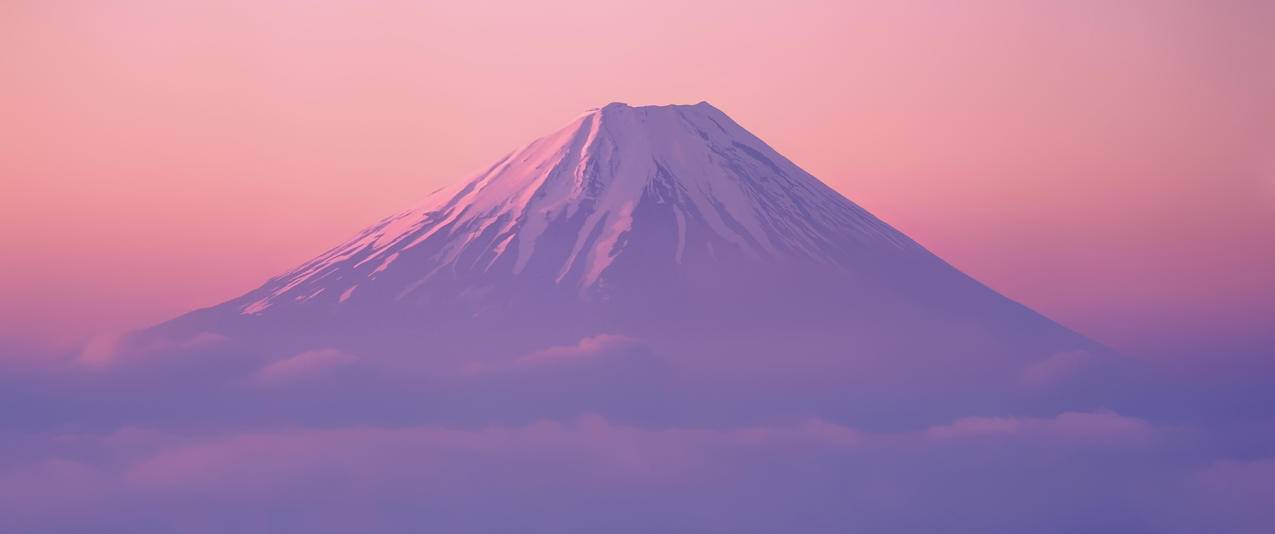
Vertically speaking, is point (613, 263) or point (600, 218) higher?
point (600, 218)

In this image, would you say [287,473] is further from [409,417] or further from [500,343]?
[500,343]

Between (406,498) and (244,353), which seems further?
(406,498)

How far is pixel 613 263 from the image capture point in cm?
14812

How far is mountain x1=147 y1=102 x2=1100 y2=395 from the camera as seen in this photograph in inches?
5689

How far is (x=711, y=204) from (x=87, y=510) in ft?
209

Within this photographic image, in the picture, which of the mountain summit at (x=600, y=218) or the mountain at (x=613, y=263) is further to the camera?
the mountain at (x=613, y=263)

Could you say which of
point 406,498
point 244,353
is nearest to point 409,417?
point 406,498

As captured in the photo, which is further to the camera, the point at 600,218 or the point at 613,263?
the point at 613,263

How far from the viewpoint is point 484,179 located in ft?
485

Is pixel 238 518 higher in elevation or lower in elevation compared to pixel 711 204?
lower

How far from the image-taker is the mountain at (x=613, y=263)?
474 ft

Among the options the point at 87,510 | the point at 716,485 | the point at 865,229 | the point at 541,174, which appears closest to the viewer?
the point at 541,174

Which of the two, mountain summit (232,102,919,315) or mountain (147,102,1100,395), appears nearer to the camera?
mountain summit (232,102,919,315)

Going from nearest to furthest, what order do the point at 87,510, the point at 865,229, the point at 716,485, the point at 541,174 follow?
the point at 541,174
the point at 865,229
the point at 87,510
the point at 716,485
